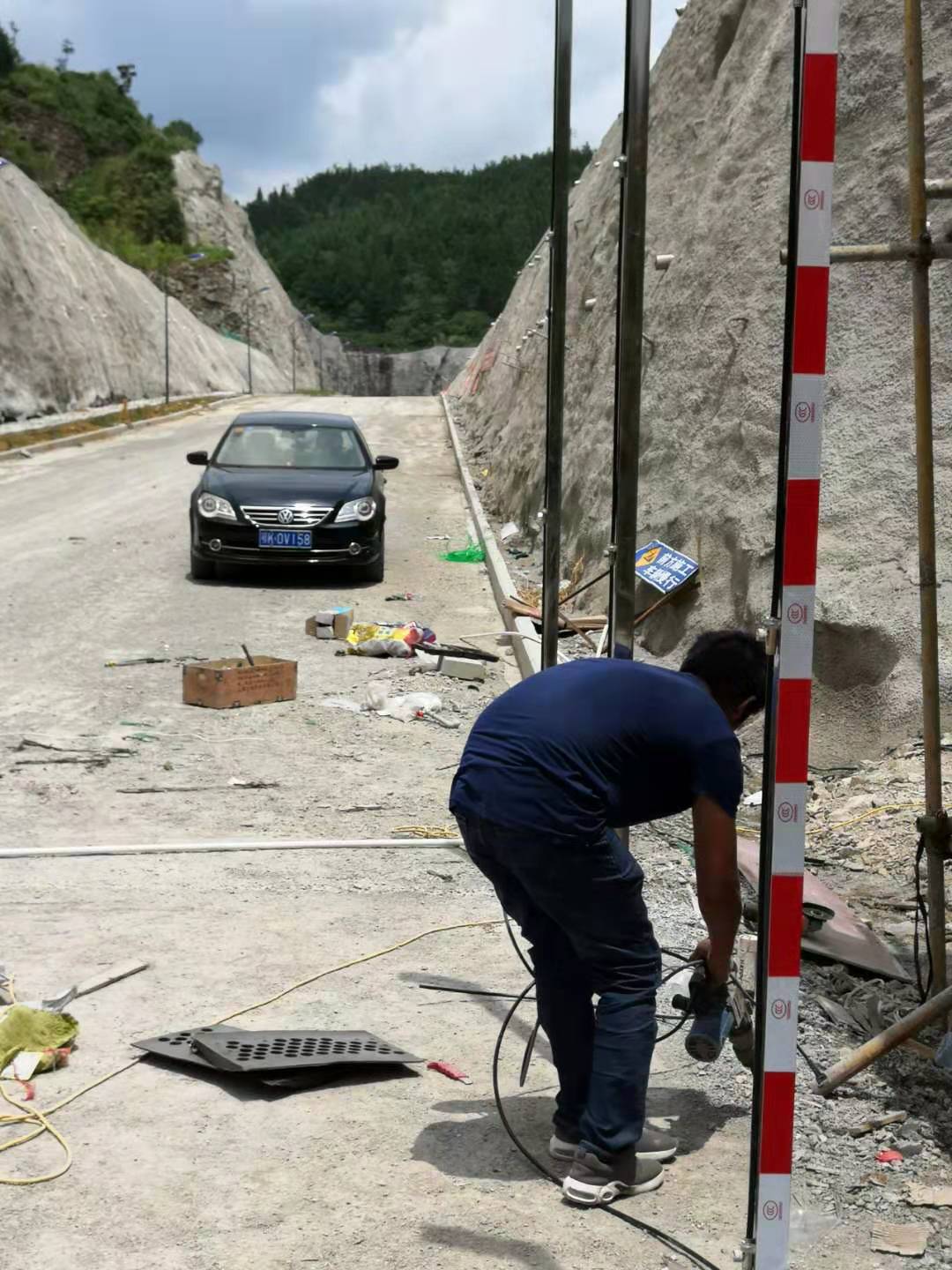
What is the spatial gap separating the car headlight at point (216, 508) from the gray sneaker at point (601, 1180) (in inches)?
445

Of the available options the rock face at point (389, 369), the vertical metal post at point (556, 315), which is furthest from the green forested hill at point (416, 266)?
the vertical metal post at point (556, 315)

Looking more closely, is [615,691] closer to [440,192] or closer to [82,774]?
[82,774]

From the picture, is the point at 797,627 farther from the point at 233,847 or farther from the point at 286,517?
the point at 286,517

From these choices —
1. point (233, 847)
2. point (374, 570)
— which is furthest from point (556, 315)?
point (374, 570)

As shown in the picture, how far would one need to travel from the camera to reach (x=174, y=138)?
317ft

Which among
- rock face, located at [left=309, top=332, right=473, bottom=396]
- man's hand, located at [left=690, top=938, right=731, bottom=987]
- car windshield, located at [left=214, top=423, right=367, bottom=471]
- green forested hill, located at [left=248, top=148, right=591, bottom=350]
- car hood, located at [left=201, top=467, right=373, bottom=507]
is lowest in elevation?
man's hand, located at [left=690, top=938, right=731, bottom=987]

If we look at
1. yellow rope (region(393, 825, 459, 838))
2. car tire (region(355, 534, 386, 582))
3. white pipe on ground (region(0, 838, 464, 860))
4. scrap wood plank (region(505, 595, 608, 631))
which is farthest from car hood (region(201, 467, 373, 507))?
white pipe on ground (region(0, 838, 464, 860))

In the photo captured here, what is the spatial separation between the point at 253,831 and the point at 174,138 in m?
97.1

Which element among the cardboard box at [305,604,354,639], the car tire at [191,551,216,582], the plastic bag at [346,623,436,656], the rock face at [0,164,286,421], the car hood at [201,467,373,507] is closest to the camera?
the plastic bag at [346,623,436,656]

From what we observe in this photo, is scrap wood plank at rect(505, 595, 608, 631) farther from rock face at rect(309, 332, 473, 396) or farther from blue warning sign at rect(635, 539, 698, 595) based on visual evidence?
rock face at rect(309, 332, 473, 396)

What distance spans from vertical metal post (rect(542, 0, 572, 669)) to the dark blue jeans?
3274 mm

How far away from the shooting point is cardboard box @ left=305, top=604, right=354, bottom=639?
1217 centimetres

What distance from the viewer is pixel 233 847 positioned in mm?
6785

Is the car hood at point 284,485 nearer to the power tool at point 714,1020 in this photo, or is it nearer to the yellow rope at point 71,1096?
the yellow rope at point 71,1096
